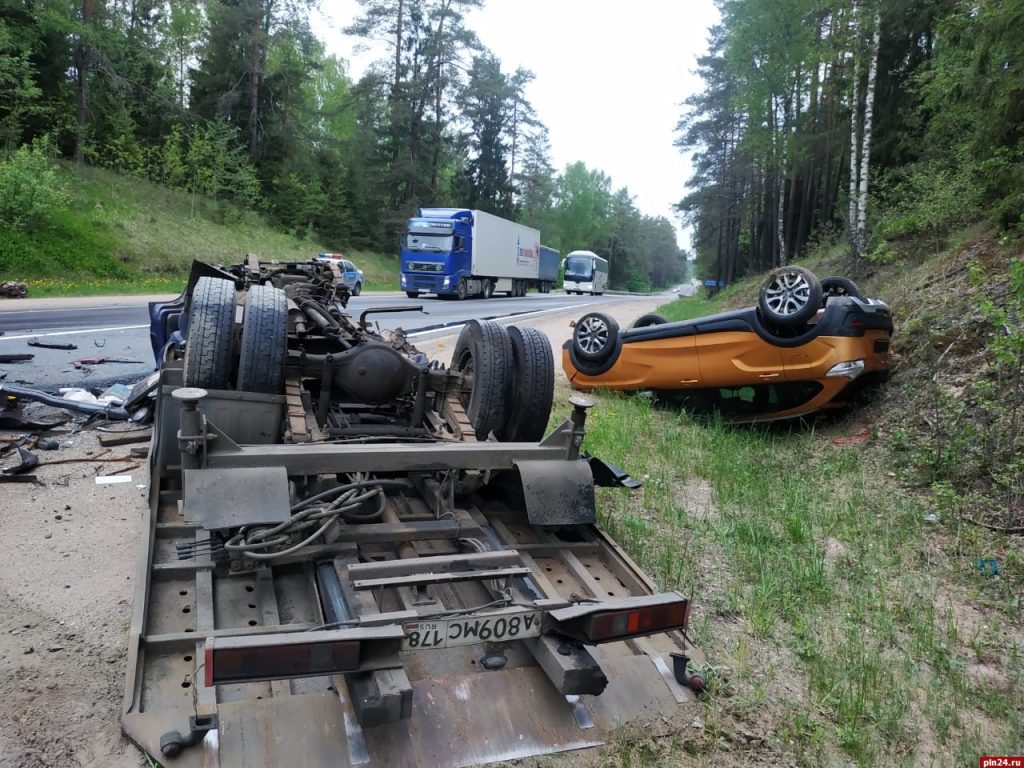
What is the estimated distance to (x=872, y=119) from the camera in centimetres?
1698

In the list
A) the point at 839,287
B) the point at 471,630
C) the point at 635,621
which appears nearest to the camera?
the point at 471,630

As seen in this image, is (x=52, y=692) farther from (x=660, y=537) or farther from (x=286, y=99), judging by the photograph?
(x=286, y=99)

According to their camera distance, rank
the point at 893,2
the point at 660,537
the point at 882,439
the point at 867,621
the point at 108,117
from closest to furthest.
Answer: the point at 867,621
the point at 660,537
the point at 882,439
the point at 893,2
the point at 108,117

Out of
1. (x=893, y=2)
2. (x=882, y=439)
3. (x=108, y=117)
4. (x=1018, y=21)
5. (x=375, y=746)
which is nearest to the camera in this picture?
(x=375, y=746)

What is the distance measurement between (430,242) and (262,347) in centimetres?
2476

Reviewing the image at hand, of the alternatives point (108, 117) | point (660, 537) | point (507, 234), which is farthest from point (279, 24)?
point (660, 537)

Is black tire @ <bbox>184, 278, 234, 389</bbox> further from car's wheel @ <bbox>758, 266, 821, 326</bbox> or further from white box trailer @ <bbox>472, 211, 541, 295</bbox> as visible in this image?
white box trailer @ <bbox>472, 211, 541, 295</bbox>

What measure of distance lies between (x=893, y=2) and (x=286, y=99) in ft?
101

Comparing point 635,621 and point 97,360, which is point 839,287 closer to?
point 635,621

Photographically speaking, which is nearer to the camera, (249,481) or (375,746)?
(375,746)

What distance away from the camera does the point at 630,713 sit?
2777 millimetres

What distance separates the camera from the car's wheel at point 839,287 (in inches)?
303

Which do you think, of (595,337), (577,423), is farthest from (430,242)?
(577,423)

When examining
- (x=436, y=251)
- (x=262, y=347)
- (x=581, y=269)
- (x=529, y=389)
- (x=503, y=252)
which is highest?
(x=581, y=269)
